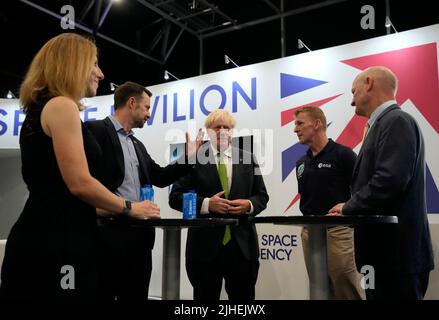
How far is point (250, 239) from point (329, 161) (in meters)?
0.90

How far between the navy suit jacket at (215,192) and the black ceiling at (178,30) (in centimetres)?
285

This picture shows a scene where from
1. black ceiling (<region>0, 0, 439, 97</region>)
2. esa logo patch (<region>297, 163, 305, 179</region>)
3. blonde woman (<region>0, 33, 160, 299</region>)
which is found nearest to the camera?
blonde woman (<region>0, 33, 160, 299</region>)

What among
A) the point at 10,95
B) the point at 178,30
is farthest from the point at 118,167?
the point at 10,95

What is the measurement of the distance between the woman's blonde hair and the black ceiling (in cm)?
393

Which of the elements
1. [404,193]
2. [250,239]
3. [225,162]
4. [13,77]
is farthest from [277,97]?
[13,77]

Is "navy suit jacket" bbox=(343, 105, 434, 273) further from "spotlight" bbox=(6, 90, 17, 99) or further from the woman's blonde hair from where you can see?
"spotlight" bbox=(6, 90, 17, 99)

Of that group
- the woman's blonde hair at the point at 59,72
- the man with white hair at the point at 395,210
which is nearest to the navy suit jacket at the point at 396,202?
the man with white hair at the point at 395,210

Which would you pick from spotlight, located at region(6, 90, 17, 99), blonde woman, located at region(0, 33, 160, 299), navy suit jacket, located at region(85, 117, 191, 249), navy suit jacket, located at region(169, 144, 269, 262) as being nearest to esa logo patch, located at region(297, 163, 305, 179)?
navy suit jacket, located at region(169, 144, 269, 262)

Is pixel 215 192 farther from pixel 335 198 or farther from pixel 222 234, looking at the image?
pixel 335 198

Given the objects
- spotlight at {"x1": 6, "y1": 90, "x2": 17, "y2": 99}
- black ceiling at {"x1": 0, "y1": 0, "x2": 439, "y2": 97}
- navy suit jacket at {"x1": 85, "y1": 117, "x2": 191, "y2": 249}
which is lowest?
navy suit jacket at {"x1": 85, "y1": 117, "x2": 191, "y2": 249}

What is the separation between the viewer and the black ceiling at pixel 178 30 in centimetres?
488

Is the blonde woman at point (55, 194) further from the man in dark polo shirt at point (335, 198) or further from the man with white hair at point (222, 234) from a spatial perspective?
the man in dark polo shirt at point (335, 198)

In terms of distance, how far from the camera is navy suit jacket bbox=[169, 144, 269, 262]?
234cm

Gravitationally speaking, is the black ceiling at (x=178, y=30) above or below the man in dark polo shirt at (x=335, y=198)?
above
